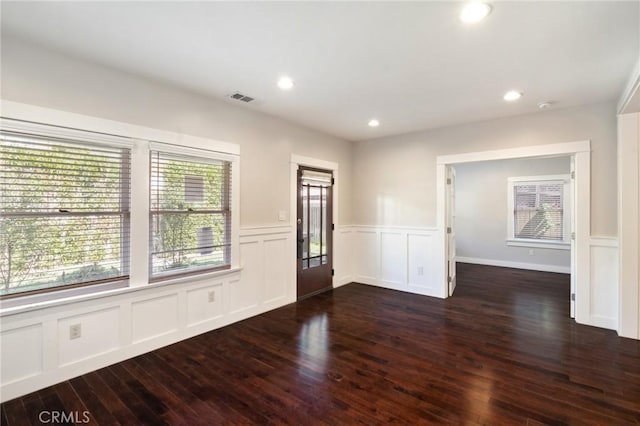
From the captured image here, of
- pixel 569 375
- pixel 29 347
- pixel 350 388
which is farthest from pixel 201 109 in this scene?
pixel 569 375

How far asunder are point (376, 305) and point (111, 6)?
165 inches

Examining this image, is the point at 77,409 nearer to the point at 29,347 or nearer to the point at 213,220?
the point at 29,347

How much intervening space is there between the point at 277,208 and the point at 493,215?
18.7 feet

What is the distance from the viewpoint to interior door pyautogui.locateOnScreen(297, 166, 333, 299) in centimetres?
468

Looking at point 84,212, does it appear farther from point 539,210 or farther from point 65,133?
point 539,210

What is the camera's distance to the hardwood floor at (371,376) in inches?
81.4

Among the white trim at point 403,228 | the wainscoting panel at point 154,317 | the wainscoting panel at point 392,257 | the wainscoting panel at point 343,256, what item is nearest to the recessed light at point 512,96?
the white trim at point 403,228

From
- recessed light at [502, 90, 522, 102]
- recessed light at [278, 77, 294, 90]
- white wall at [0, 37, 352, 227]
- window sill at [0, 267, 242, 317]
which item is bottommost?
window sill at [0, 267, 242, 317]

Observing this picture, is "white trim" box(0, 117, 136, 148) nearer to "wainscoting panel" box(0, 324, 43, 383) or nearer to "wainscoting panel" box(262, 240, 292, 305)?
"wainscoting panel" box(0, 324, 43, 383)

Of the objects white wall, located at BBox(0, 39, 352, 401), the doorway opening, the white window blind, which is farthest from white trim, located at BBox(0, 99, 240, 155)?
the white window blind

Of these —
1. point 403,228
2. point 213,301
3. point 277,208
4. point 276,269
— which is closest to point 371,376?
point 213,301

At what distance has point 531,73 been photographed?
9.30 ft

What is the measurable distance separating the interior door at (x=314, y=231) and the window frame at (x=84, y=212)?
231 centimetres

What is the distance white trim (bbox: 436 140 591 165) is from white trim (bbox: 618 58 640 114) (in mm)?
536
